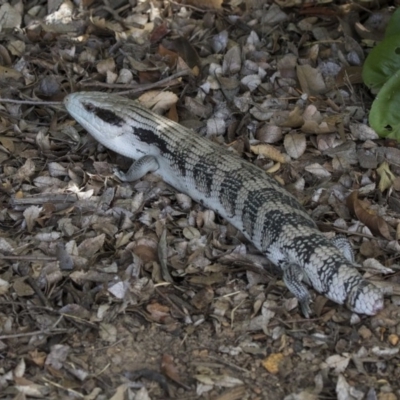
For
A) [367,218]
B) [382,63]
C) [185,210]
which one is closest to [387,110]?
[382,63]

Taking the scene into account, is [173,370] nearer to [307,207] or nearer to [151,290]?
[151,290]

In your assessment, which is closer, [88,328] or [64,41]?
[88,328]

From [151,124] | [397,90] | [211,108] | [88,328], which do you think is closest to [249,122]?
[211,108]

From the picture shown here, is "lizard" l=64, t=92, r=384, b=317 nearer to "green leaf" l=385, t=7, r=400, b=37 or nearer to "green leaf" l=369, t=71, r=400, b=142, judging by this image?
"green leaf" l=369, t=71, r=400, b=142

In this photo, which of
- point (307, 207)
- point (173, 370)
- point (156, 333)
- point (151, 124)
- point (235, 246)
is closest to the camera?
point (173, 370)

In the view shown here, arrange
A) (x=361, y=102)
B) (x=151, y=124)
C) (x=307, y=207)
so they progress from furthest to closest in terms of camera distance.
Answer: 1. (x=361, y=102)
2. (x=151, y=124)
3. (x=307, y=207)

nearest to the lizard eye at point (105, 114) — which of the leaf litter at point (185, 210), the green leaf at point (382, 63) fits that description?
the leaf litter at point (185, 210)

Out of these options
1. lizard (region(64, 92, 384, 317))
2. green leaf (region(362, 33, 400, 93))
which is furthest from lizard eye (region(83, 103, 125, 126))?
green leaf (region(362, 33, 400, 93))

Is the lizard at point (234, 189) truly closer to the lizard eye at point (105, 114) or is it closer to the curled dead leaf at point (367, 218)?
the lizard eye at point (105, 114)
